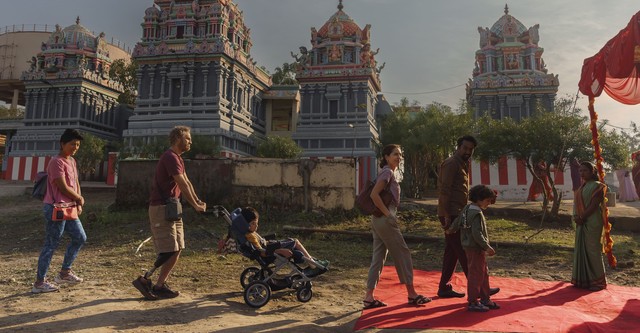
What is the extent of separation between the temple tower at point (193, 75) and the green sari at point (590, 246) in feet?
63.4

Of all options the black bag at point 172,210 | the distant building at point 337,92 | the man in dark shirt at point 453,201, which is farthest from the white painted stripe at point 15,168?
the man in dark shirt at point 453,201

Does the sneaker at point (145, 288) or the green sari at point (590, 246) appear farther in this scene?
the green sari at point (590, 246)

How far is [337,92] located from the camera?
84.0ft

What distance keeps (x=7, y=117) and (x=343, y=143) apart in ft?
85.7

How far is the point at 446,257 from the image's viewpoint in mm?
4594

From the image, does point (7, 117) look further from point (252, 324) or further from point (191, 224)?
point (252, 324)

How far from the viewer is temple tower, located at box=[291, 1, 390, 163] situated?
25.0 meters

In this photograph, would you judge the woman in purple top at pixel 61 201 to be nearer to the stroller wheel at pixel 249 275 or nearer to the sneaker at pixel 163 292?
the sneaker at pixel 163 292

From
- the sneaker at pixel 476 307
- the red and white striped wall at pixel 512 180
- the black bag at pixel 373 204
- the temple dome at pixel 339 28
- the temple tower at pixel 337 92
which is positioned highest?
the temple dome at pixel 339 28

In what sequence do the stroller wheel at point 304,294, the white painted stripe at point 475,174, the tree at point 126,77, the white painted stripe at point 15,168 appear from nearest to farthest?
the stroller wheel at point 304,294 < the white painted stripe at point 475,174 < the white painted stripe at point 15,168 < the tree at point 126,77

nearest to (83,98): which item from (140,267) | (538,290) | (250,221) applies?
(140,267)

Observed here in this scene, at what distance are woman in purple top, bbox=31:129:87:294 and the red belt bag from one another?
0.12 feet

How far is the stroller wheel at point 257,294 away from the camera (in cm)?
415

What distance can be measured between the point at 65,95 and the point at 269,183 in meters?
24.4
